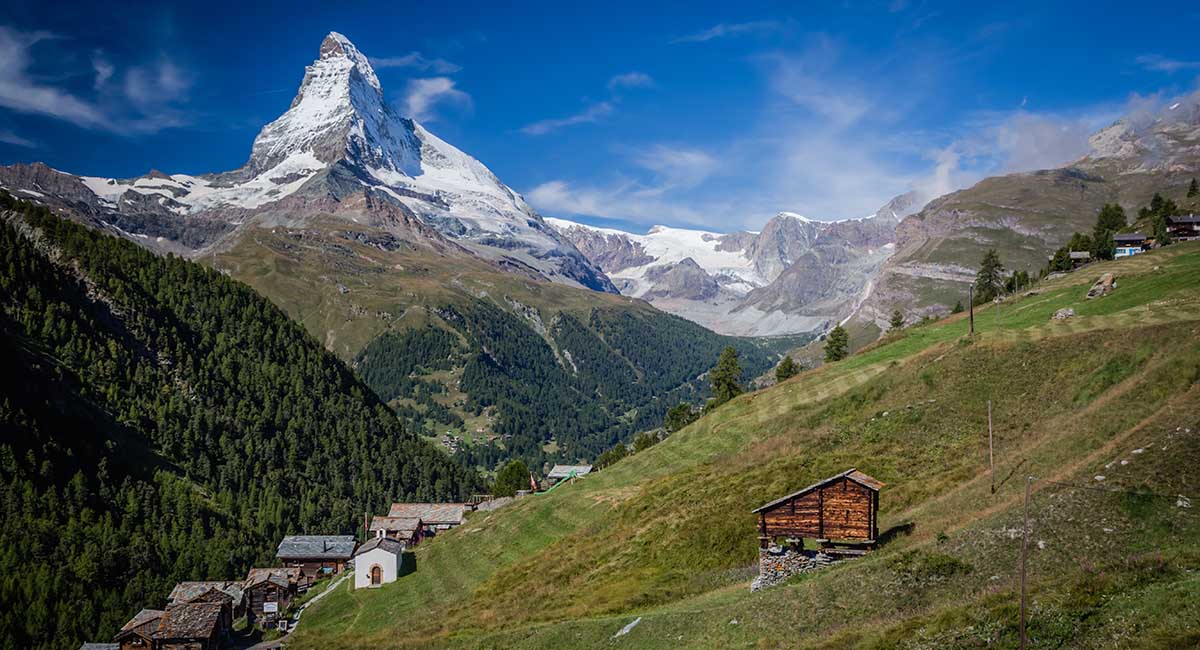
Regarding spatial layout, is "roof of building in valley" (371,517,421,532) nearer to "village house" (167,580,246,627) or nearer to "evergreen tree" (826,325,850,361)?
"village house" (167,580,246,627)

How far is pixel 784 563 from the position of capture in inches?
1649

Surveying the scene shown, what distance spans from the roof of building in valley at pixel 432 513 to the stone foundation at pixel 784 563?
93.3 meters

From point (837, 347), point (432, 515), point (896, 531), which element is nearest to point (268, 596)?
point (432, 515)

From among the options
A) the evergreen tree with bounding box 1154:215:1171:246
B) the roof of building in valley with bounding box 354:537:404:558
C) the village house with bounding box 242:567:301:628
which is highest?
the evergreen tree with bounding box 1154:215:1171:246

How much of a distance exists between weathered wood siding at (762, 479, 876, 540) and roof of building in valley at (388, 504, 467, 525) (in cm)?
9291

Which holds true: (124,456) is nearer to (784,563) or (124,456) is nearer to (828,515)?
(784,563)

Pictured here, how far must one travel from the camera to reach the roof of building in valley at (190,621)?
8462 centimetres

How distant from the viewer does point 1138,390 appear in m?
46.4

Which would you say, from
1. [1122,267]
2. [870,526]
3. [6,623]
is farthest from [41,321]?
[1122,267]

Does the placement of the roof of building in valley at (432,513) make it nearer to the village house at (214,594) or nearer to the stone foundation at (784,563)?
the village house at (214,594)

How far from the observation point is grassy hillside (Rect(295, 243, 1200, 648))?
28.8m

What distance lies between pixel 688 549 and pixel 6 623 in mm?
94798

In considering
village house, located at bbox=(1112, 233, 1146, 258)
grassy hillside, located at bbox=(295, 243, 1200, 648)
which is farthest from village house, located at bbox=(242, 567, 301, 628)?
village house, located at bbox=(1112, 233, 1146, 258)

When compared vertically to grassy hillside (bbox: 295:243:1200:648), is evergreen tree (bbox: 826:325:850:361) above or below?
above
